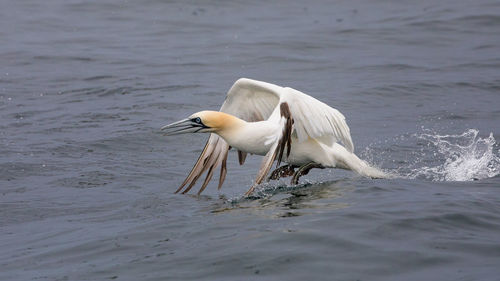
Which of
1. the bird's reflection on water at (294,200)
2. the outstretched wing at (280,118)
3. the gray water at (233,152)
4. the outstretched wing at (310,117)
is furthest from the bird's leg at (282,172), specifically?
the outstretched wing at (310,117)

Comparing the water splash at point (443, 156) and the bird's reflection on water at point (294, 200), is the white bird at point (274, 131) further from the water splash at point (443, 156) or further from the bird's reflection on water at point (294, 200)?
the water splash at point (443, 156)

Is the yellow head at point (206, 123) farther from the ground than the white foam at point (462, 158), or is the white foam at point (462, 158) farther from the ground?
the yellow head at point (206, 123)

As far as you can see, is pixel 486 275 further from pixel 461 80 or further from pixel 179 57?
pixel 179 57

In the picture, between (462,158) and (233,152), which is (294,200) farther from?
(233,152)

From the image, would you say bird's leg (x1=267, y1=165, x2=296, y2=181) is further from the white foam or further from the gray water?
the white foam

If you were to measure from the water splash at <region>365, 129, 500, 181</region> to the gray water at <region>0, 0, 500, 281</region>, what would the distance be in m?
0.04

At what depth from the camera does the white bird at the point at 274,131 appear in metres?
7.89

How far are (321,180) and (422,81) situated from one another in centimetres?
558

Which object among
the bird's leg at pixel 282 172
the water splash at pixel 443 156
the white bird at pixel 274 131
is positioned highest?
the white bird at pixel 274 131

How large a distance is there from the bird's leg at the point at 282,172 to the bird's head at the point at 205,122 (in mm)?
929

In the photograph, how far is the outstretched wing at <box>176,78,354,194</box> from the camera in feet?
25.7

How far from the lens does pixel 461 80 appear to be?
564 inches

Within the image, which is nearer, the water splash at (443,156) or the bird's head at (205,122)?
the bird's head at (205,122)

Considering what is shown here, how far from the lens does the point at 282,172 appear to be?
9.02 metres
